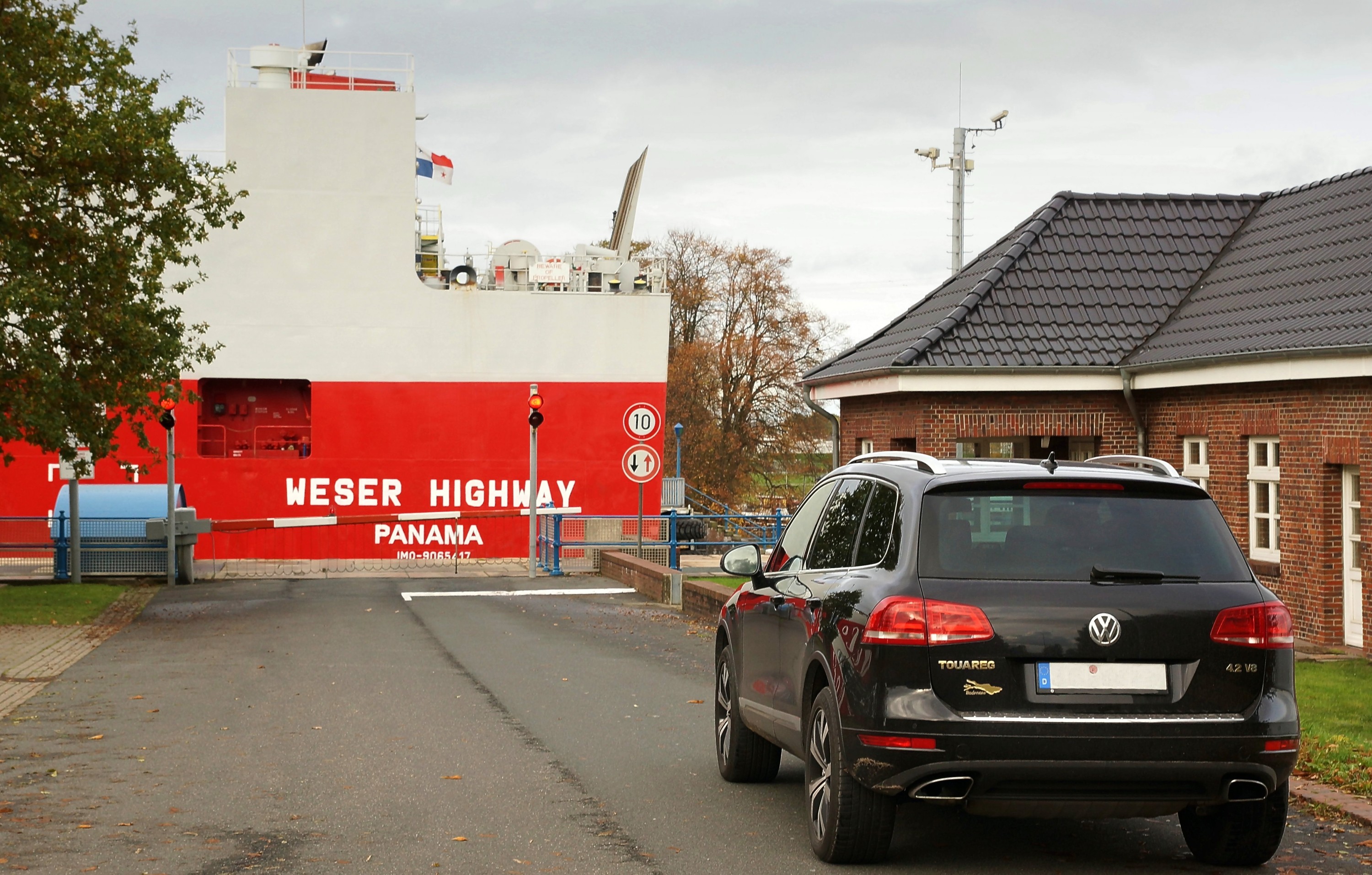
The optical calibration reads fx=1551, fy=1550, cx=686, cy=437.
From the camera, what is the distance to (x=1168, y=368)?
59.4 ft

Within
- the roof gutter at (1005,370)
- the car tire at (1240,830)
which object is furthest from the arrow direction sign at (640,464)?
the car tire at (1240,830)

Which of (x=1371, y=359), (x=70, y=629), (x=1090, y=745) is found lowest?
(x=70, y=629)

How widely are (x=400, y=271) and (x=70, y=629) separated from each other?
19880mm

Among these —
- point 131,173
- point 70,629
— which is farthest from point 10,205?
point 70,629

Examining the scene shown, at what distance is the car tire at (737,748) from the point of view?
305 inches

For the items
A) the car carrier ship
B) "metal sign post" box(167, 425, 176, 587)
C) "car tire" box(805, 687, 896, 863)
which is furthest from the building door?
the car carrier ship

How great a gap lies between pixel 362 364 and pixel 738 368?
24.7 m

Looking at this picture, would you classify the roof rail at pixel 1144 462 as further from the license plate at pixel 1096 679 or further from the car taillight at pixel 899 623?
the car taillight at pixel 899 623

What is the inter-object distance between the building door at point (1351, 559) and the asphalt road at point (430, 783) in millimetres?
6399

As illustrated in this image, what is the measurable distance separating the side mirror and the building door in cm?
992

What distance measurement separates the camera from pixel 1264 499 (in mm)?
17000

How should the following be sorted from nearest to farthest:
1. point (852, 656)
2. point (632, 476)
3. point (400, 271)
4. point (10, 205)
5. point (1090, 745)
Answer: point (1090, 745)
point (852, 656)
point (10, 205)
point (632, 476)
point (400, 271)

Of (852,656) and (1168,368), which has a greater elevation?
(1168,368)

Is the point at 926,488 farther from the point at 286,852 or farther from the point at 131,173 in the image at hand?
the point at 131,173
